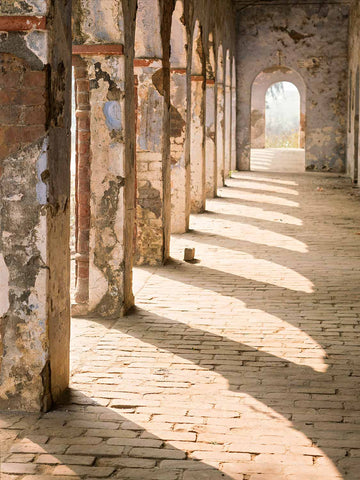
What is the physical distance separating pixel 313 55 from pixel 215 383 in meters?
17.2

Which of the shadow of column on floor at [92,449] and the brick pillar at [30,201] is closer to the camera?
the shadow of column on floor at [92,449]

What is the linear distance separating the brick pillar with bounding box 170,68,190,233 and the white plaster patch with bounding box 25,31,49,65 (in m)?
6.09

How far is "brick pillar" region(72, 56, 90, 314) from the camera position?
597cm

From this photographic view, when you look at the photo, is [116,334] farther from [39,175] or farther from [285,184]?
[285,184]

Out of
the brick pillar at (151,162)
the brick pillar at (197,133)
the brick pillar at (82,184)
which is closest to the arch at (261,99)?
the brick pillar at (197,133)

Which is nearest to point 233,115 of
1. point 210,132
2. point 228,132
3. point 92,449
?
point 228,132

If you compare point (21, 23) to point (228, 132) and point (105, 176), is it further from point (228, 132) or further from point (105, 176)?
point (228, 132)

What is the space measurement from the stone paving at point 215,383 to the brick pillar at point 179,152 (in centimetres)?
163

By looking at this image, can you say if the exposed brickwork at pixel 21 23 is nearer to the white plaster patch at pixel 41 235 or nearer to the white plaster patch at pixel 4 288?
the white plaster patch at pixel 41 235

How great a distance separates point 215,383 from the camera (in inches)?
175

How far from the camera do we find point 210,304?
6.43 meters

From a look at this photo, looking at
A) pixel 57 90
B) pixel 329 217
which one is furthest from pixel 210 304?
pixel 329 217

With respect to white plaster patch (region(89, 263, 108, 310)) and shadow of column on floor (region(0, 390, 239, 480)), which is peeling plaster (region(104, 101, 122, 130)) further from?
shadow of column on floor (region(0, 390, 239, 480))

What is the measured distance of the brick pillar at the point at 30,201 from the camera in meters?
3.79
